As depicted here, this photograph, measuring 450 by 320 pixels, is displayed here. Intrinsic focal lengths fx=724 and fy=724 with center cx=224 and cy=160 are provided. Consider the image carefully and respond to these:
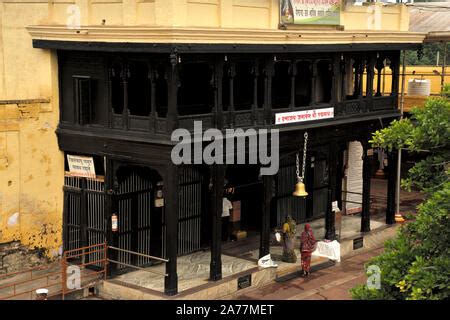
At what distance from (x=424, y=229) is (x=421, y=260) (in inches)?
16.1

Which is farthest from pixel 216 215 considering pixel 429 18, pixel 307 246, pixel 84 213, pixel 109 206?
pixel 429 18

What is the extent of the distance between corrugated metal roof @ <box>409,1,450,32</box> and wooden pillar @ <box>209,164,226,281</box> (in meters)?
12.6

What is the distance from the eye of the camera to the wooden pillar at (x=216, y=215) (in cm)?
1756

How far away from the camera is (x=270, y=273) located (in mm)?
19078

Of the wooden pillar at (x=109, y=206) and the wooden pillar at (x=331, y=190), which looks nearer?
the wooden pillar at (x=109, y=206)

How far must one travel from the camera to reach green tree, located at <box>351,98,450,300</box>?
816cm

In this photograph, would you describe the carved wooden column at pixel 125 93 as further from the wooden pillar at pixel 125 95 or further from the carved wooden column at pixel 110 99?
the carved wooden column at pixel 110 99

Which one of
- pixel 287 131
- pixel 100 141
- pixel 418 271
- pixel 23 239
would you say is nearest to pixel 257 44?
pixel 287 131

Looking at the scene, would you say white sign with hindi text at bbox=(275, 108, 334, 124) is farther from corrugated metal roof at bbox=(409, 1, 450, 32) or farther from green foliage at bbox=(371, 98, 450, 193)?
green foliage at bbox=(371, 98, 450, 193)

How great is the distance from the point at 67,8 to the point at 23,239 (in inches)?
232

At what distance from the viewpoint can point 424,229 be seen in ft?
27.8

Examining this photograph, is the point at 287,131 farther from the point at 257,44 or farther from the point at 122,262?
the point at 122,262

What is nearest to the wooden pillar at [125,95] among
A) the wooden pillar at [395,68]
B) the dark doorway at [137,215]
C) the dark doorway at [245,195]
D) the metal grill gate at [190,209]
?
the dark doorway at [137,215]

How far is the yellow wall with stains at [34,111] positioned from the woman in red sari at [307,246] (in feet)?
17.8
